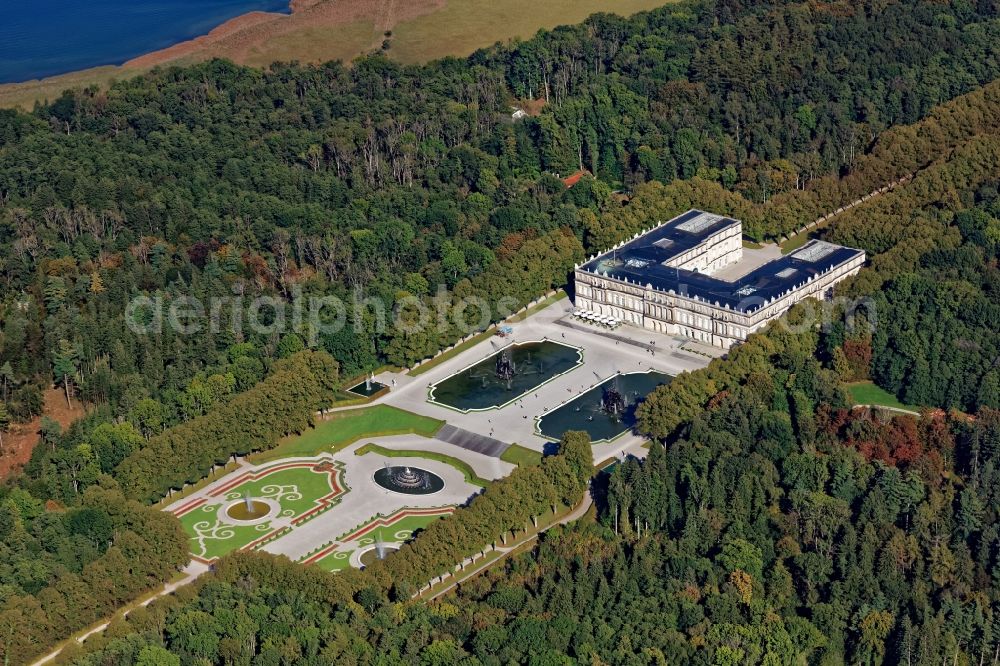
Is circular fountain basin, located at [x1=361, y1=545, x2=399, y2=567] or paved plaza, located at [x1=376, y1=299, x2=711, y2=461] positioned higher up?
paved plaza, located at [x1=376, y1=299, x2=711, y2=461]

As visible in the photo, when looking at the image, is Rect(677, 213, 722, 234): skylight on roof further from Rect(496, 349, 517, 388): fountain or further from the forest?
Rect(496, 349, 517, 388): fountain

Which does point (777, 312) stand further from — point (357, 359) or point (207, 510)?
point (207, 510)

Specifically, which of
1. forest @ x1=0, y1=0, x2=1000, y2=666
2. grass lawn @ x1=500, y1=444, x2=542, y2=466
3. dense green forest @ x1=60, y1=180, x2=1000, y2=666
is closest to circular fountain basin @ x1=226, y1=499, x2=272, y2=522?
forest @ x1=0, y1=0, x2=1000, y2=666

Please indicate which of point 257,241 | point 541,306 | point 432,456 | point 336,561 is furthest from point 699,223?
point 336,561

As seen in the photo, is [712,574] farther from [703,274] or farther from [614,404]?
[703,274]

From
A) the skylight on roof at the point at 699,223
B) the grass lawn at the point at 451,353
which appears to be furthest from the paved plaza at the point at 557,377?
the skylight on roof at the point at 699,223

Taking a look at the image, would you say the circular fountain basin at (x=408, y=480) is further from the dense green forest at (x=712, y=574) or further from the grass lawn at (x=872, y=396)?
the grass lawn at (x=872, y=396)

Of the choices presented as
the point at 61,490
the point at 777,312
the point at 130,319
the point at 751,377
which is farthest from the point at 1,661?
the point at 777,312
